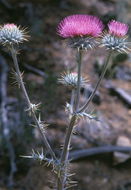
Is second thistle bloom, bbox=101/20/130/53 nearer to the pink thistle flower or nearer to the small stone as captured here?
the pink thistle flower

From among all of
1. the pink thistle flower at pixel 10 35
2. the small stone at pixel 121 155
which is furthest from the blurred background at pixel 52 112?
the pink thistle flower at pixel 10 35

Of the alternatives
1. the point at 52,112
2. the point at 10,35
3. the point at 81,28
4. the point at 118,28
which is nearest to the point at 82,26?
the point at 81,28

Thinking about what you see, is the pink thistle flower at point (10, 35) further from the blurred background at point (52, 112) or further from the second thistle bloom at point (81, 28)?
the blurred background at point (52, 112)

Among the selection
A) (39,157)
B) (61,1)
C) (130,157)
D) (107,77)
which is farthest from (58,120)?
(61,1)

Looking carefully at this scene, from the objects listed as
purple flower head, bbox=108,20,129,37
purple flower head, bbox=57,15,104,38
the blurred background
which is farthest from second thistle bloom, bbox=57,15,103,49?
the blurred background

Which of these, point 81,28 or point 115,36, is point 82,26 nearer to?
point 81,28

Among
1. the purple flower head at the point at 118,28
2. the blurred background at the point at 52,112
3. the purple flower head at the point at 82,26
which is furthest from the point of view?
the blurred background at the point at 52,112
